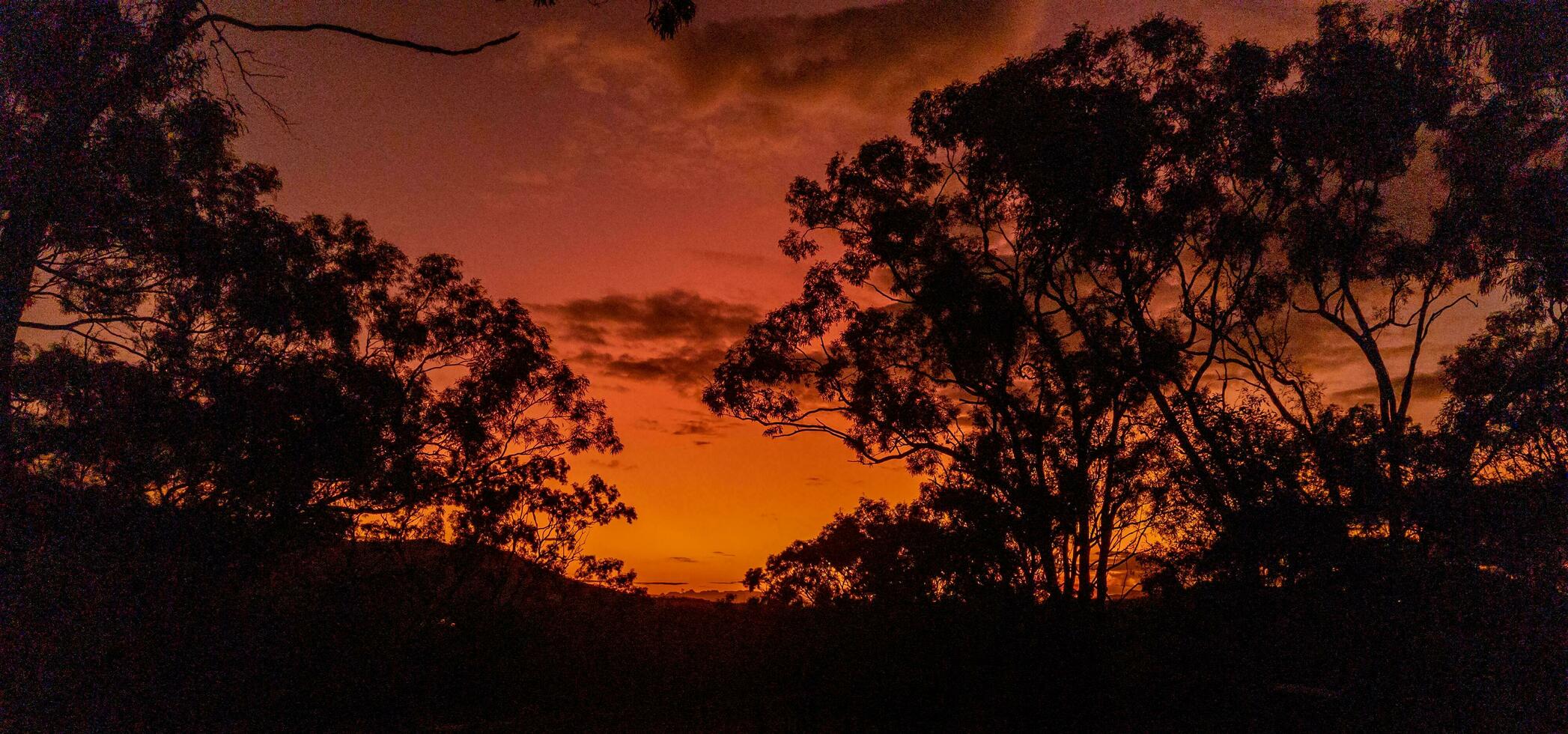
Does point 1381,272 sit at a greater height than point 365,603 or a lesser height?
greater

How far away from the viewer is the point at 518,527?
21.1 m

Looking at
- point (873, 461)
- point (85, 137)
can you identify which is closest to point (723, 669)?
point (873, 461)

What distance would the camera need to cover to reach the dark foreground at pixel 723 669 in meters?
9.05

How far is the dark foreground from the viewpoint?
29.7 feet

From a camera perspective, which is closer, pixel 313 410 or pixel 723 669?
pixel 313 410

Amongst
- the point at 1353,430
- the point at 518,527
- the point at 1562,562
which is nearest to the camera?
the point at 1562,562

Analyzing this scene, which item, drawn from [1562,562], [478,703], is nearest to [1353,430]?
[1562,562]

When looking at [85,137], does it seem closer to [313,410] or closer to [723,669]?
[313,410]

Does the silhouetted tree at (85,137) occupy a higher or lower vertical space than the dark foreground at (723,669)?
higher

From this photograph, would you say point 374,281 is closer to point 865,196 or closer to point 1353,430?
point 865,196

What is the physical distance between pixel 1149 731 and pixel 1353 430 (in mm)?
6728

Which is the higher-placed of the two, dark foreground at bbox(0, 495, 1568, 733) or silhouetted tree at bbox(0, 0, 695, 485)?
silhouetted tree at bbox(0, 0, 695, 485)

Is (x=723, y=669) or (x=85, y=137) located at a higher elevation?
(x=85, y=137)

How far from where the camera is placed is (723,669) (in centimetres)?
2131
